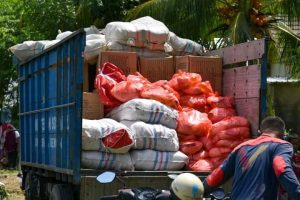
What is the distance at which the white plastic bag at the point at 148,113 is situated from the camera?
7.26 m

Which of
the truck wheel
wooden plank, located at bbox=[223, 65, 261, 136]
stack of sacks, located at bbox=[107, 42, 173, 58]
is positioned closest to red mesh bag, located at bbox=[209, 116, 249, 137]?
wooden plank, located at bbox=[223, 65, 261, 136]

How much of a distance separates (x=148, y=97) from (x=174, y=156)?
0.79m

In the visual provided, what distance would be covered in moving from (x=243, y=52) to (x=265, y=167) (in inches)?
135

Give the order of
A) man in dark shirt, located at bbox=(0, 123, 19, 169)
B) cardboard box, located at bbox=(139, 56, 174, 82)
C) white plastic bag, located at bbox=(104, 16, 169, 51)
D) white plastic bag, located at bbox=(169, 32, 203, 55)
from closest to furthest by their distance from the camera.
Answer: white plastic bag, located at bbox=(104, 16, 169, 51), cardboard box, located at bbox=(139, 56, 174, 82), white plastic bag, located at bbox=(169, 32, 203, 55), man in dark shirt, located at bbox=(0, 123, 19, 169)

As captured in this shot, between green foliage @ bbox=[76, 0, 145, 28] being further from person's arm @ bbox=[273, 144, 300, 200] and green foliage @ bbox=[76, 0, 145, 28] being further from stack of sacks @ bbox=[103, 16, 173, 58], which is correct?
person's arm @ bbox=[273, 144, 300, 200]

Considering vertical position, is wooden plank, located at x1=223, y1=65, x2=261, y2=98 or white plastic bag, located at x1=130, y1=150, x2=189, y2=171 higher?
wooden plank, located at x1=223, y1=65, x2=261, y2=98

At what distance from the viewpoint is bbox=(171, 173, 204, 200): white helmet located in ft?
15.2

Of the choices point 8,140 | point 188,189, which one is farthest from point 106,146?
point 8,140

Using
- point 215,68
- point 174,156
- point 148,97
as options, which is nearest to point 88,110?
point 148,97

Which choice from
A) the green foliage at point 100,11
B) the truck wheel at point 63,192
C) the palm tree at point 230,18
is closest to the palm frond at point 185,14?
the palm tree at point 230,18

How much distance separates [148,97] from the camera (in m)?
7.57

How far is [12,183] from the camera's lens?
14.6 m

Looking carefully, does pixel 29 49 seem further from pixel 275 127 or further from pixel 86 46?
pixel 275 127

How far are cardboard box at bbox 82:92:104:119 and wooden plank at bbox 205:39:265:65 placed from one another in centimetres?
169
